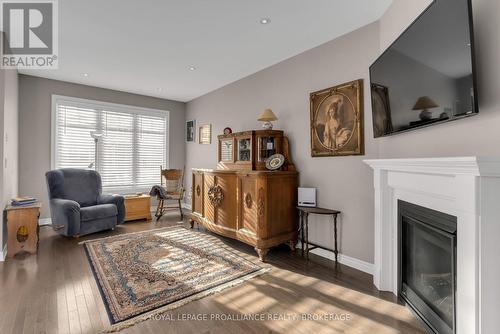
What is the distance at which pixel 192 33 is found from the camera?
2.93 meters

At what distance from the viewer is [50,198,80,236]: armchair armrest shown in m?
3.58

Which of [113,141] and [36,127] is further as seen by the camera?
[113,141]

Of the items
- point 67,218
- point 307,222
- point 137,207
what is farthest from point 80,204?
point 307,222

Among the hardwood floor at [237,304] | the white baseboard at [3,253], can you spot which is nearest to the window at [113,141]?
the white baseboard at [3,253]

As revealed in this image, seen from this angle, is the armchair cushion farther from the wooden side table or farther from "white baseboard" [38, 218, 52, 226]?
"white baseboard" [38, 218, 52, 226]

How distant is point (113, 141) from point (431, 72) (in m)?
5.57

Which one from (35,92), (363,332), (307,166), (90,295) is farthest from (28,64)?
(363,332)

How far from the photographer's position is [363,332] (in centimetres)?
171

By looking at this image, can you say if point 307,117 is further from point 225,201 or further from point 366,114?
point 225,201

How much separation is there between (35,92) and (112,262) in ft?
12.2

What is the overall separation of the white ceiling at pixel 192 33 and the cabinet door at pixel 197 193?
180cm

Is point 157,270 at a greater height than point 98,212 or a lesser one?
lesser

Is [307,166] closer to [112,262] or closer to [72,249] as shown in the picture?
[112,262]

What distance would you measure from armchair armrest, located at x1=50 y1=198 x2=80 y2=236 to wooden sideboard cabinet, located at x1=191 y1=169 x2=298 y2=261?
6.34 feet
